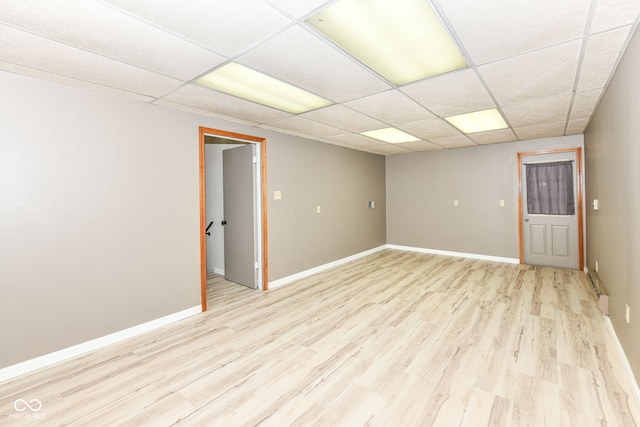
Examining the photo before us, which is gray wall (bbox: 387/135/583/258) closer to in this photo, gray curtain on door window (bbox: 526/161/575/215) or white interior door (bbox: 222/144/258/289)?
gray curtain on door window (bbox: 526/161/575/215)

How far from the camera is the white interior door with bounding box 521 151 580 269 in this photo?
514 cm

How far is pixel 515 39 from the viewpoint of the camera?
1910mm

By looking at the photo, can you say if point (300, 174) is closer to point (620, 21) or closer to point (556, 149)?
point (620, 21)

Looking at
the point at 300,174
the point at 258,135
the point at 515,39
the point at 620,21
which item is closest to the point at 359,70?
the point at 515,39

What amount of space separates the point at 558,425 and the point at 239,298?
350 centimetres

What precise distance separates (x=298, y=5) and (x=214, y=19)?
1.69ft

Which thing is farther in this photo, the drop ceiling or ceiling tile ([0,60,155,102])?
ceiling tile ([0,60,155,102])

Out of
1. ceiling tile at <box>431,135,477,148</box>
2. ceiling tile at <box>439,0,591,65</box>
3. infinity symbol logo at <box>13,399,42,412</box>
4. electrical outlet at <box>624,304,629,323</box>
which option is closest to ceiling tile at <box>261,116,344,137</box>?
ceiling tile at <box>431,135,477,148</box>

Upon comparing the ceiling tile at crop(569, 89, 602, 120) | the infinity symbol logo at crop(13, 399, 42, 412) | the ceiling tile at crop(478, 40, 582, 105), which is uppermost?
the ceiling tile at crop(569, 89, 602, 120)

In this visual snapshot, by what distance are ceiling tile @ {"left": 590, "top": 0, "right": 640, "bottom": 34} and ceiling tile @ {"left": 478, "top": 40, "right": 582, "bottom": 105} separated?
179 mm

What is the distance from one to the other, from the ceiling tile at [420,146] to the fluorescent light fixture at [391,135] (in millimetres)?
317

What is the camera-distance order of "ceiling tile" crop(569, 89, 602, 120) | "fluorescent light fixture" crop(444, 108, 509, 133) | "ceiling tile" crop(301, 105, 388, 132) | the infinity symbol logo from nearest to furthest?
1. the infinity symbol logo
2. "ceiling tile" crop(569, 89, 602, 120)
3. "ceiling tile" crop(301, 105, 388, 132)
4. "fluorescent light fixture" crop(444, 108, 509, 133)

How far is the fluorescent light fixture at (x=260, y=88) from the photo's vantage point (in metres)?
2.42

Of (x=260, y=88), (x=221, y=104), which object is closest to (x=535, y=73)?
(x=260, y=88)
